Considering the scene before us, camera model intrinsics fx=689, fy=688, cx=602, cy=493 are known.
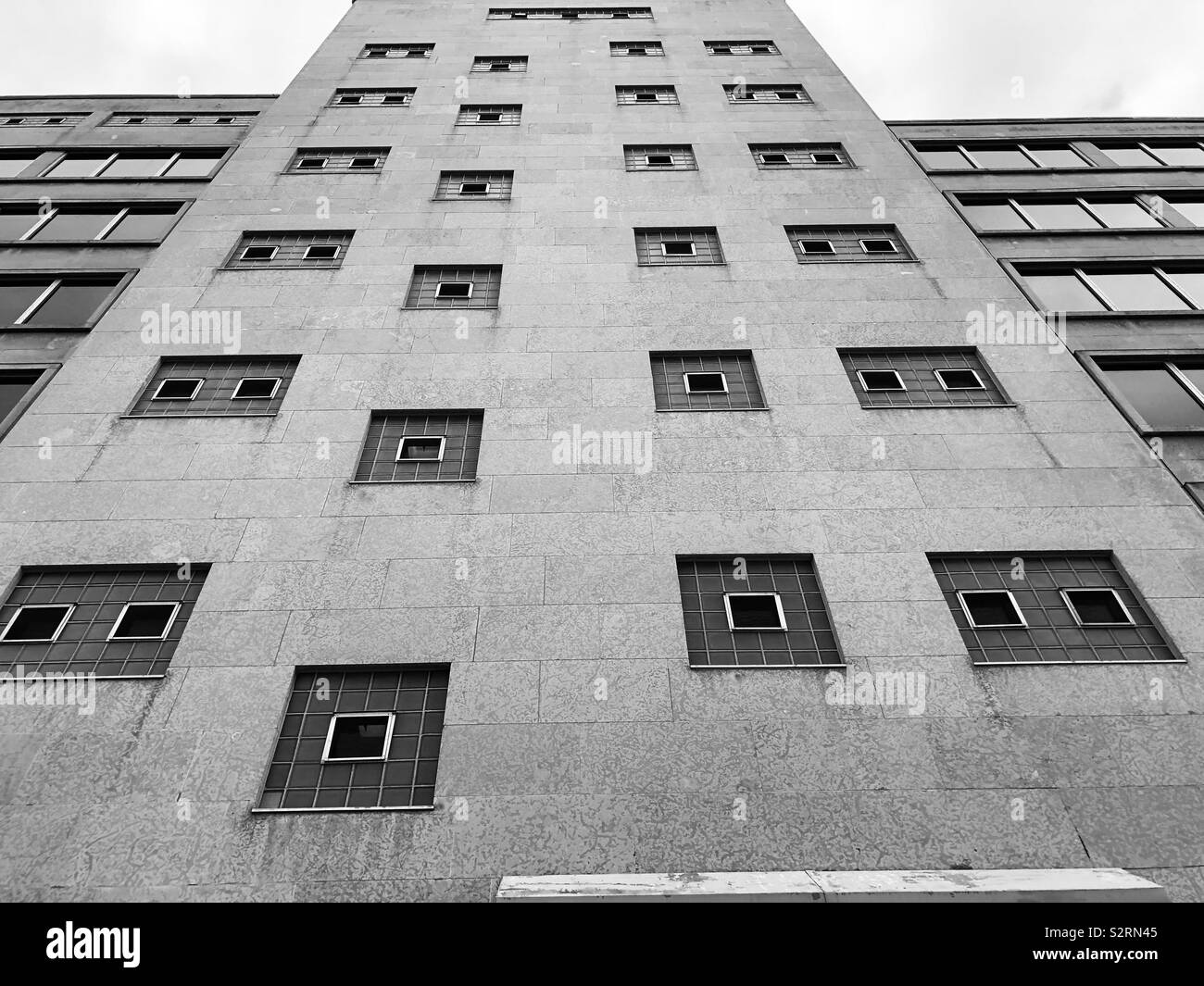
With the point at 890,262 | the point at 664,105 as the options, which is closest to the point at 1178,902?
the point at 890,262

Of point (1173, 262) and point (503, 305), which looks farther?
point (1173, 262)

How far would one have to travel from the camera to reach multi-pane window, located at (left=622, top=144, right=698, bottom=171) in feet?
63.3

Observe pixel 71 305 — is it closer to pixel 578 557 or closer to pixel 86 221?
pixel 86 221

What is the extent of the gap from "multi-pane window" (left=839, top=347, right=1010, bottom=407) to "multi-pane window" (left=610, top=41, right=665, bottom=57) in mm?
17398

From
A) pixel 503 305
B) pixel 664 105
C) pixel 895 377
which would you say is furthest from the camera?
pixel 664 105

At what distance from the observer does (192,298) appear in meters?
15.1

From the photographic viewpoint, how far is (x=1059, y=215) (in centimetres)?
1934

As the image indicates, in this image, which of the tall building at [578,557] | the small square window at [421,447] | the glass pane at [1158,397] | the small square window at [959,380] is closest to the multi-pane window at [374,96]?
the tall building at [578,557]

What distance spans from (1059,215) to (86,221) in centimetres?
2704

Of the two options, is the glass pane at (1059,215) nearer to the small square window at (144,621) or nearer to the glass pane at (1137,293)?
the glass pane at (1137,293)

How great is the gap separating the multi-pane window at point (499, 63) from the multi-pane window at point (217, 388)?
16.1 meters

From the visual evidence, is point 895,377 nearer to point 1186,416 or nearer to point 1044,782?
point 1186,416

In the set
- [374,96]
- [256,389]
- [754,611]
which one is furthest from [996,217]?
[374,96]

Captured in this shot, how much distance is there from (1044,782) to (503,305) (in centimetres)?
1253
